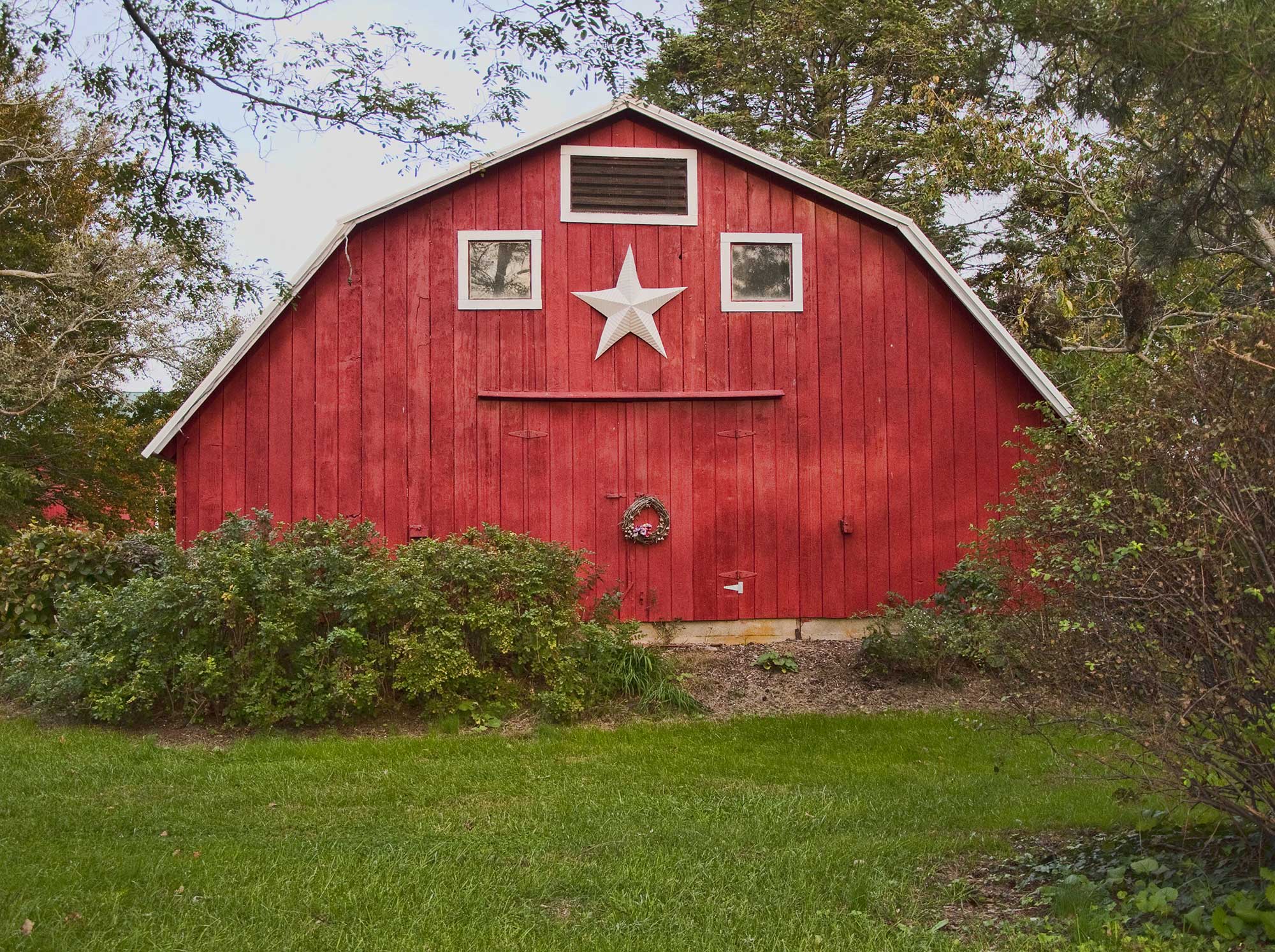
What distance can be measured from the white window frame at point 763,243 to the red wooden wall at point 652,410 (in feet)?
0.26

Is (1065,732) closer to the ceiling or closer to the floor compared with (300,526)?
closer to the floor

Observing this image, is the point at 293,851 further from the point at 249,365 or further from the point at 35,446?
the point at 35,446

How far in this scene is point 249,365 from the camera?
10586 millimetres

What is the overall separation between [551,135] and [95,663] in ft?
19.9

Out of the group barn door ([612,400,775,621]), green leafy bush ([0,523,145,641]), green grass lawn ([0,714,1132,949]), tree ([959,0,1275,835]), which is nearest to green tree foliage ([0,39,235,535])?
green leafy bush ([0,523,145,641])

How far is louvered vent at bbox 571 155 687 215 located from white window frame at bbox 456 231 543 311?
54 centimetres

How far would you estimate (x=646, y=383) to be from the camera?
10.9 metres

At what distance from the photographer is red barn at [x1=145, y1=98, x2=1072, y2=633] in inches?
419

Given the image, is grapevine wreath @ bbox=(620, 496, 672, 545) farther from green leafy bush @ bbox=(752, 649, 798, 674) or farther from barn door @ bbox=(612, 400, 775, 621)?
green leafy bush @ bbox=(752, 649, 798, 674)

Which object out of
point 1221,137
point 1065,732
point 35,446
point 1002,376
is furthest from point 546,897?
point 35,446

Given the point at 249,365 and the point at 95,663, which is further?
the point at 249,365

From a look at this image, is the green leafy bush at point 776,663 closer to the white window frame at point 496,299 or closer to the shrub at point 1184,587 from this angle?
the white window frame at point 496,299

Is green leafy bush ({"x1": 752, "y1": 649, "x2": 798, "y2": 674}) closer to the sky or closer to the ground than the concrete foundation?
closer to the ground

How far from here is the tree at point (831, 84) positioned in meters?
21.4
